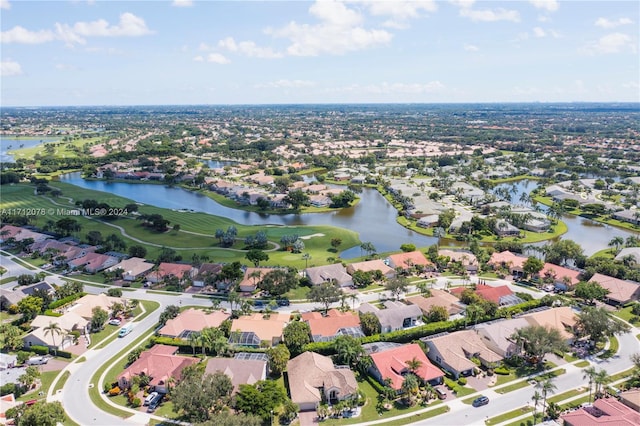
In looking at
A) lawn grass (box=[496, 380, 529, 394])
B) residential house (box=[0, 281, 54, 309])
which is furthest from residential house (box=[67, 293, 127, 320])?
lawn grass (box=[496, 380, 529, 394])

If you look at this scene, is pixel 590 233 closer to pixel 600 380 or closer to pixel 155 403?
pixel 600 380

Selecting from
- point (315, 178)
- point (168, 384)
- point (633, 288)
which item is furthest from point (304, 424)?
point (315, 178)

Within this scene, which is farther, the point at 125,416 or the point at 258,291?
the point at 258,291

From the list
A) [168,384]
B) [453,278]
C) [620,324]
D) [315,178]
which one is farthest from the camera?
[315,178]

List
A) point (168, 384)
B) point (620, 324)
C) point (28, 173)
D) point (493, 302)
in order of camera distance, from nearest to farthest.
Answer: point (168, 384)
point (620, 324)
point (493, 302)
point (28, 173)

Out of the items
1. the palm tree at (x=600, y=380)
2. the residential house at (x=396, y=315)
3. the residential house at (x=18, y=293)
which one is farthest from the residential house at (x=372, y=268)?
the residential house at (x=18, y=293)

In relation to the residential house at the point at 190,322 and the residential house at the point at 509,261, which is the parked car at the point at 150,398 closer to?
the residential house at the point at 190,322

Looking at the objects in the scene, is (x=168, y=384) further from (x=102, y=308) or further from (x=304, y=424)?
(x=102, y=308)
